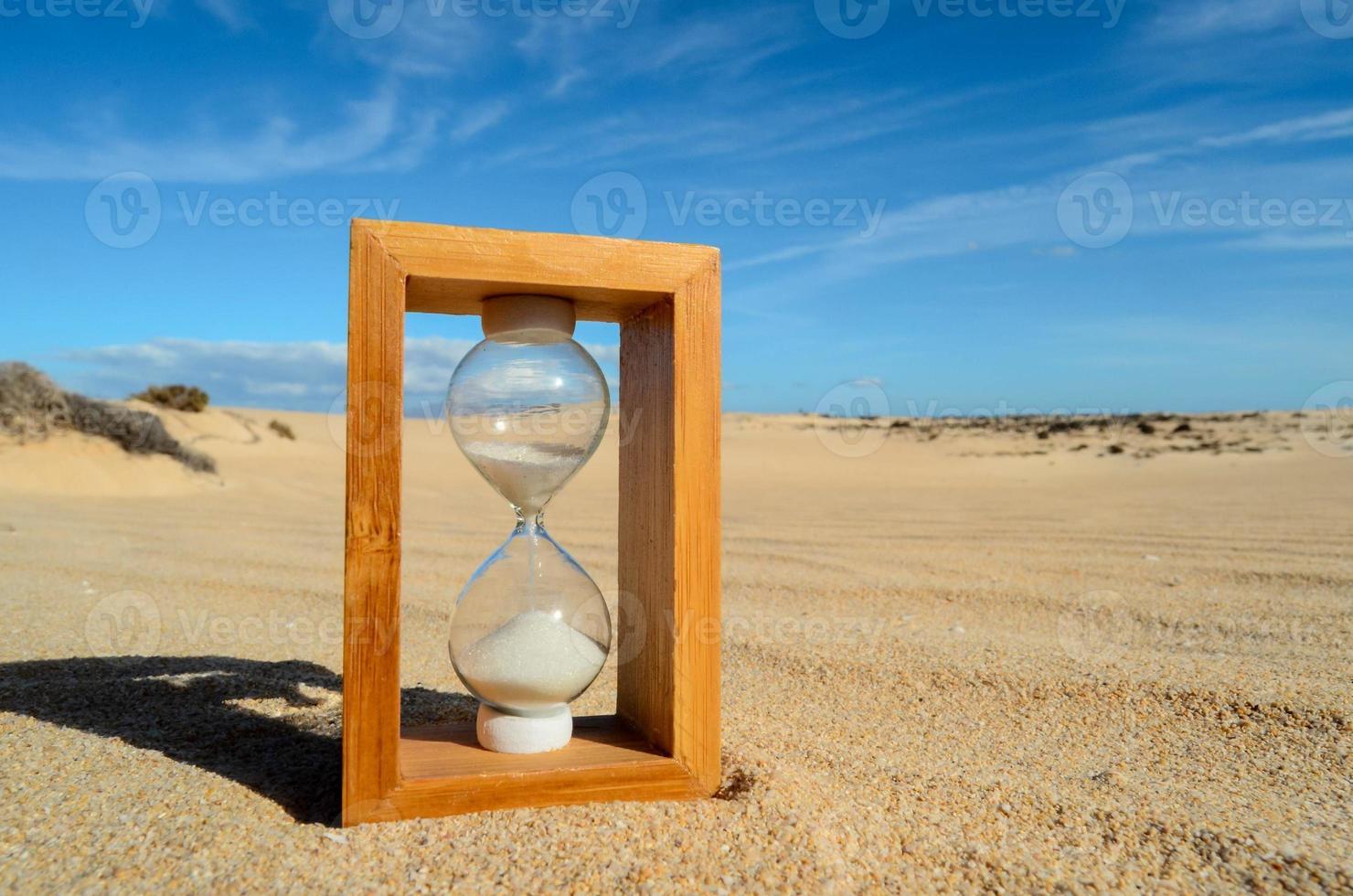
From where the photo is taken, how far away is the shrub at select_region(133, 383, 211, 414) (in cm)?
1656

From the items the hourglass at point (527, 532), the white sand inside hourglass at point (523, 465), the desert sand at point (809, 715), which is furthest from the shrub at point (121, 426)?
the white sand inside hourglass at point (523, 465)

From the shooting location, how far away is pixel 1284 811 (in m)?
2.00

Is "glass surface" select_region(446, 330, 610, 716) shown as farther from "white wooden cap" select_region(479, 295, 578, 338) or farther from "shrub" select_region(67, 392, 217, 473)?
"shrub" select_region(67, 392, 217, 473)

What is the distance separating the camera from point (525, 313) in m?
2.10

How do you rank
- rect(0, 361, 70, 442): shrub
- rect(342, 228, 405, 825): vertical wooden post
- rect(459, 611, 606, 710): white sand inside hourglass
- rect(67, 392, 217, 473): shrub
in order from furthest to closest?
rect(67, 392, 217, 473): shrub < rect(0, 361, 70, 442): shrub < rect(459, 611, 606, 710): white sand inside hourglass < rect(342, 228, 405, 825): vertical wooden post

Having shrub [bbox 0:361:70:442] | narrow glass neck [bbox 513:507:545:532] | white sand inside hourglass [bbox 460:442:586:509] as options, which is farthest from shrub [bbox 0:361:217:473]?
white sand inside hourglass [bbox 460:442:586:509]

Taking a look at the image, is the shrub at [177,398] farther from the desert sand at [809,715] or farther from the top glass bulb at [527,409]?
the top glass bulb at [527,409]

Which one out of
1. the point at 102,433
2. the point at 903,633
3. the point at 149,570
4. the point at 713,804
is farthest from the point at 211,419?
the point at 713,804

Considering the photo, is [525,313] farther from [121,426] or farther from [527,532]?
[121,426]

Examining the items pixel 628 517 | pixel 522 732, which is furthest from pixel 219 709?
pixel 628 517

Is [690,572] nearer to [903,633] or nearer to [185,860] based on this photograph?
[185,860]

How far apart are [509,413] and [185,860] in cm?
97

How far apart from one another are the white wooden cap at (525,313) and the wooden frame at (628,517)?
1.8 inches

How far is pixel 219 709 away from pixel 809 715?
1598 millimetres
